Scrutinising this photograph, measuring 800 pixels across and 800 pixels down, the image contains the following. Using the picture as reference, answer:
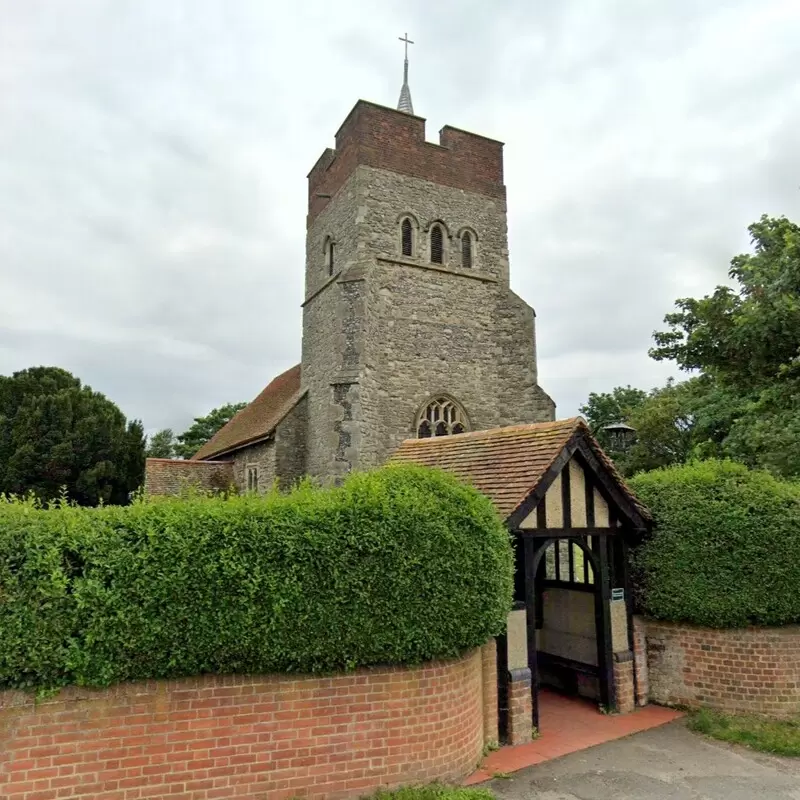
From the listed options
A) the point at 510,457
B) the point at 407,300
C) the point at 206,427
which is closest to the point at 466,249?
the point at 407,300

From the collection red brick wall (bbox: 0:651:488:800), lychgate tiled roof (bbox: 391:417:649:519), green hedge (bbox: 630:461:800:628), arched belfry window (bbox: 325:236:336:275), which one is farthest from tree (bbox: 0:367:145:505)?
green hedge (bbox: 630:461:800:628)

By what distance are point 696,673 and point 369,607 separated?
5.21 meters

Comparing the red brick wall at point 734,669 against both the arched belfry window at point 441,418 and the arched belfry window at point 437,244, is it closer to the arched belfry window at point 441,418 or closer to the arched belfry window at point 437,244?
the arched belfry window at point 441,418

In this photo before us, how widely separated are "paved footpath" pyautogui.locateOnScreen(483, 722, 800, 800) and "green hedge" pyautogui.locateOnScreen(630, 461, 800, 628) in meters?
1.63

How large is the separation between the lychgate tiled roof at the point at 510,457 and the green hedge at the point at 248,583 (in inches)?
48.1

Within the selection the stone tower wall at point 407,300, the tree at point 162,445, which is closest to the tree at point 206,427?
the tree at point 162,445

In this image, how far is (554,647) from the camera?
30.3ft

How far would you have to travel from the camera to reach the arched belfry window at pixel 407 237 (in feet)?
56.9

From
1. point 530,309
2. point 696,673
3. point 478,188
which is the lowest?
point 696,673

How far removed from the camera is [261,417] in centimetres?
2189

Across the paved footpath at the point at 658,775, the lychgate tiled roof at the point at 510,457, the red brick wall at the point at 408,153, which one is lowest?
the paved footpath at the point at 658,775

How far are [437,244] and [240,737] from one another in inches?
594

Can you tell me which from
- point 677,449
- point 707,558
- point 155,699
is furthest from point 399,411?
point 677,449

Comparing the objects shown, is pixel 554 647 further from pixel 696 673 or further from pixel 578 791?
pixel 578 791
